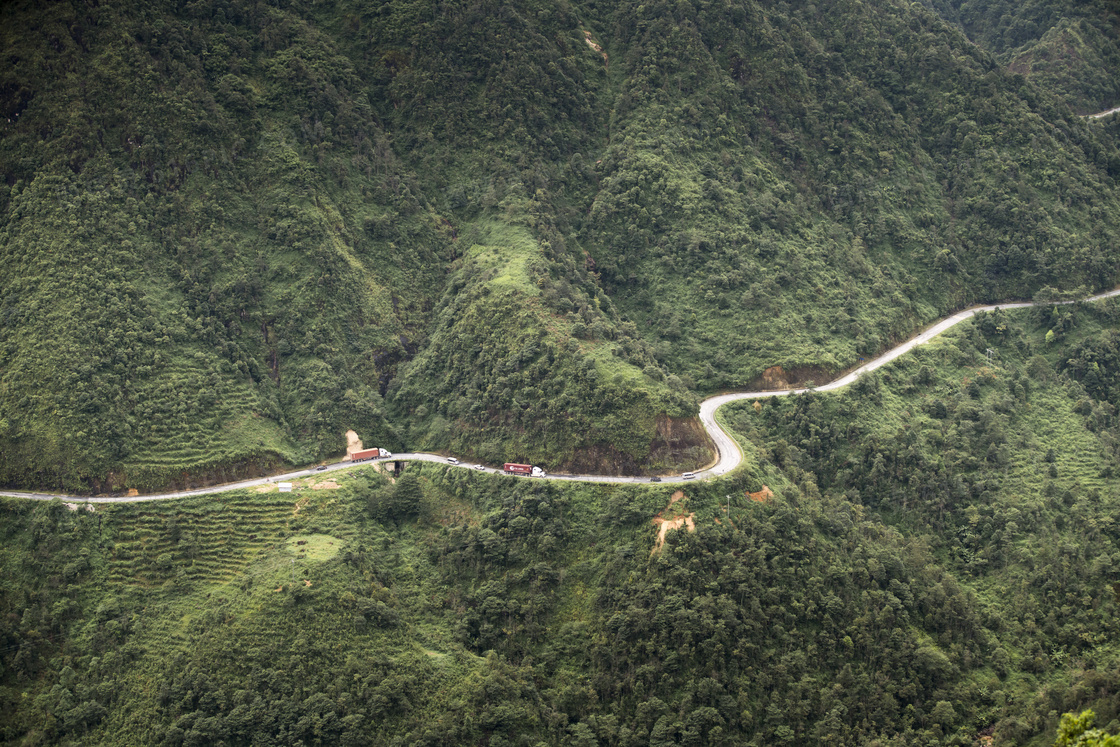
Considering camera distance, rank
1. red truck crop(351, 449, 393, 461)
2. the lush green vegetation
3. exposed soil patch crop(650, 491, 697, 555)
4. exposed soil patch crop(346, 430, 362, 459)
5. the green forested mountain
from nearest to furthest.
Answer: the lush green vegetation < exposed soil patch crop(650, 491, 697, 555) < the green forested mountain < red truck crop(351, 449, 393, 461) < exposed soil patch crop(346, 430, 362, 459)

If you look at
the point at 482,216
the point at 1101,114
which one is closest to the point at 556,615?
the point at 482,216

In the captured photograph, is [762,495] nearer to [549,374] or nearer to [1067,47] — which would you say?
[549,374]

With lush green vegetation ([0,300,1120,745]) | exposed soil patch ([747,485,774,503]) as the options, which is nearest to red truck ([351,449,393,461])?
lush green vegetation ([0,300,1120,745])

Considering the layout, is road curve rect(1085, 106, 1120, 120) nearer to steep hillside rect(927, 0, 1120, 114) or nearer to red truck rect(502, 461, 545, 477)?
steep hillside rect(927, 0, 1120, 114)

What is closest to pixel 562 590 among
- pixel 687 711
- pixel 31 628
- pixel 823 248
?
pixel 687 711

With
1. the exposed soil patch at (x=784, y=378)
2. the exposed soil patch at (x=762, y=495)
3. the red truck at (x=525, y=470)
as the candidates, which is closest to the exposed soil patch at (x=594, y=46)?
the exposed soil patch at (x=784, y=378)

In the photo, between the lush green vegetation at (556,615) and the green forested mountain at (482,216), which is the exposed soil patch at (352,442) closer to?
the green forested mountain at (482,216)
